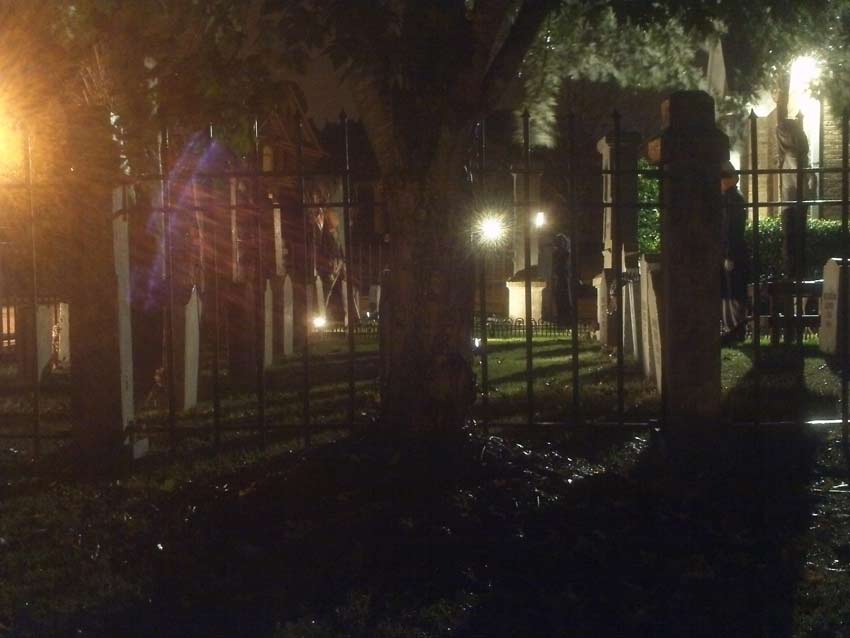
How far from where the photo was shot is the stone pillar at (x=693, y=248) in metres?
7.42

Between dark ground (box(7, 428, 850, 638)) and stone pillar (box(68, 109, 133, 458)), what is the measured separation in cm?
103

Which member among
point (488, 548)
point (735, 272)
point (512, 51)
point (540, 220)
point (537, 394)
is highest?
point (540, 220)

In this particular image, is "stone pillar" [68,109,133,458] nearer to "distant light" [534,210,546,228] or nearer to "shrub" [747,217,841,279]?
"shrub" [747,217,841,279]

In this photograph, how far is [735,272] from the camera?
12531mm

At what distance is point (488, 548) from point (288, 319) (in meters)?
9.53

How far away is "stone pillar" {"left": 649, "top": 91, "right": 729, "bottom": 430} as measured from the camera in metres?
7.42

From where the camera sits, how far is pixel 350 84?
669 cm

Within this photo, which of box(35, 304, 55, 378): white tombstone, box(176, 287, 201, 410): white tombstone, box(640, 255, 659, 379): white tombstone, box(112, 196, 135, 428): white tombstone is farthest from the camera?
box(35, 304, 55, 378): white tombstone

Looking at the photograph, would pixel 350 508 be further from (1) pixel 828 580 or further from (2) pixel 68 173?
(2) pixel 68 173

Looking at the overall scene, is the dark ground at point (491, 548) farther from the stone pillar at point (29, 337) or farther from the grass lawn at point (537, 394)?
the stone pillar at point (29, 337)

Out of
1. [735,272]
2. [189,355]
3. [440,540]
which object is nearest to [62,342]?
[189,355]

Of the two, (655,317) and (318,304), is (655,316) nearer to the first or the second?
(655,317)

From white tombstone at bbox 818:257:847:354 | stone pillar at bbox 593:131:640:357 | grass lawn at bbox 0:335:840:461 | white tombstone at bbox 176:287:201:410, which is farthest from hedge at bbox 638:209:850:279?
white tombstone at bbox 176:287:201:410

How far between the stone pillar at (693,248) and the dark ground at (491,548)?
0.56 meters
